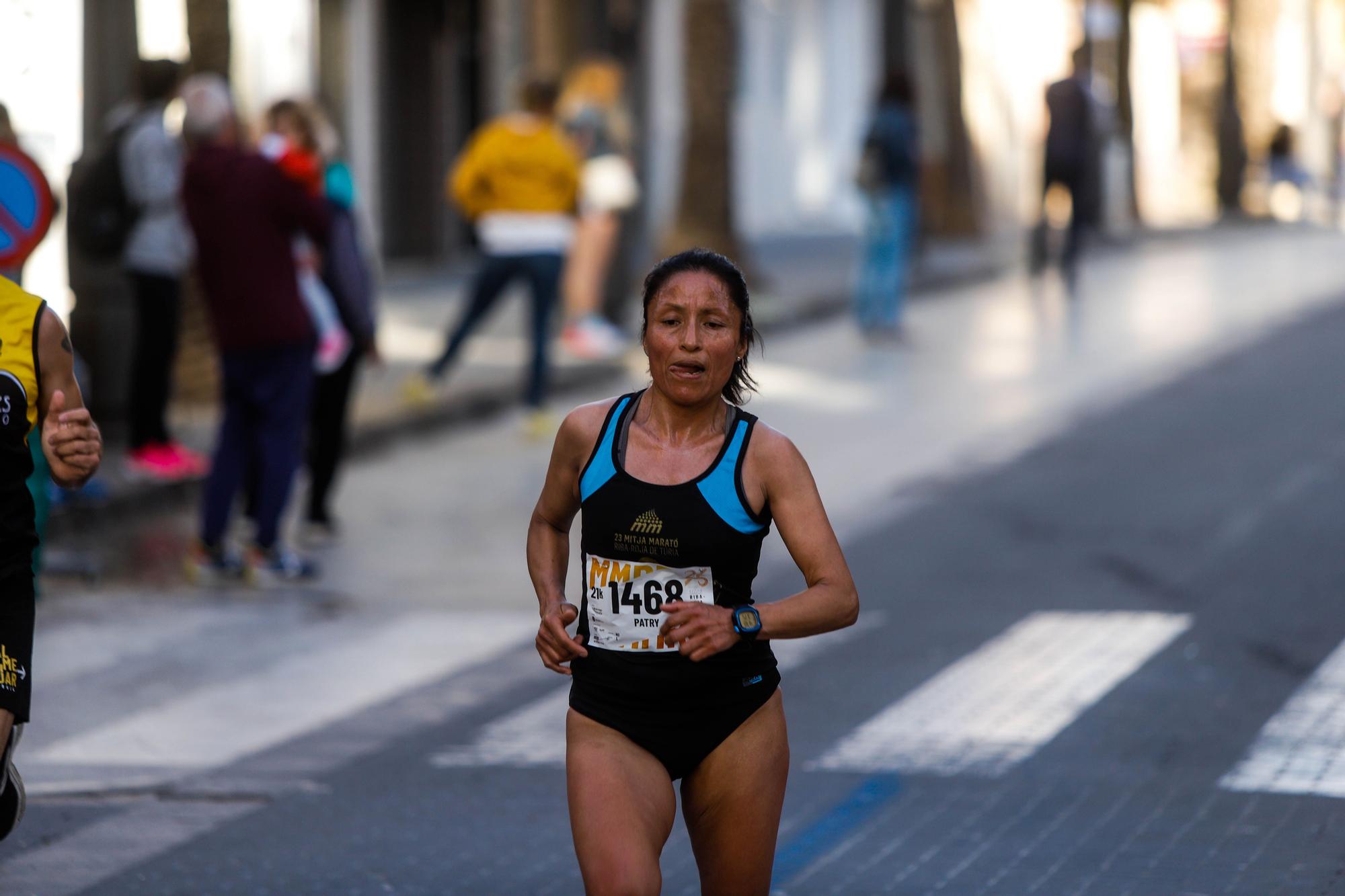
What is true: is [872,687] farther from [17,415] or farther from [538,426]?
[538,426]

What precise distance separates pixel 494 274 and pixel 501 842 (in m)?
7.68

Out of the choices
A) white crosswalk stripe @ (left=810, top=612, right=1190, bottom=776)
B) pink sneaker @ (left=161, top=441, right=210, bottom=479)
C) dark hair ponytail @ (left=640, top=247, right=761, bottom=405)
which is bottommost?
white crosswalk stripe @ (left=810, top=612, right=1190, bottom=776)

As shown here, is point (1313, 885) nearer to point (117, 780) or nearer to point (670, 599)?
point (670, 599)

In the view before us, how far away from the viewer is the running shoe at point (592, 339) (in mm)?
16656

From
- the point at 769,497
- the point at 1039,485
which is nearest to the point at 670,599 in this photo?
Answer: the point at 769,497

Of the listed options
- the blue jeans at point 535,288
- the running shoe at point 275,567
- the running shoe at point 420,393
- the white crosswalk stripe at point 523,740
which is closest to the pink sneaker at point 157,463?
the running shoe at point 275,567

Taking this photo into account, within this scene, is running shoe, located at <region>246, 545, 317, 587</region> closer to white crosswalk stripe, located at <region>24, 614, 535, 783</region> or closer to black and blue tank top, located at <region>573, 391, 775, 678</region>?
white crosswalk stripe, located at <region>24, 614, 535, 783</region>

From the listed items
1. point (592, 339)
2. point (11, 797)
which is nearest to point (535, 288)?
point (592, 339)

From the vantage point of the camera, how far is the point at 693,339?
4.16 metres

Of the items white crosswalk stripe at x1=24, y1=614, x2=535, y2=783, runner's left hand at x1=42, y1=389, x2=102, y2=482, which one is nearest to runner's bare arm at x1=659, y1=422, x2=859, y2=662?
runner's left hand at x1=42, y1=389, x2=102, y2=482

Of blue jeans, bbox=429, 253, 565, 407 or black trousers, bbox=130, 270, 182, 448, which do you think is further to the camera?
blue jeans, bbox=429, 253, 565, 407

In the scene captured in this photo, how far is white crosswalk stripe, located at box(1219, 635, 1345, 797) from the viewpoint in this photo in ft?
20.4

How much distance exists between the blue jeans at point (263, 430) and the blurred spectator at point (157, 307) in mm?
1959

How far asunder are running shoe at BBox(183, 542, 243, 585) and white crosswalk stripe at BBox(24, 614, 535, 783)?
2.92 ft
